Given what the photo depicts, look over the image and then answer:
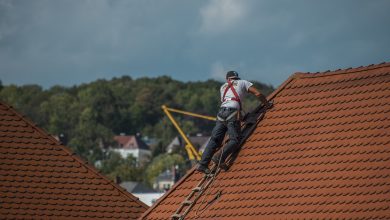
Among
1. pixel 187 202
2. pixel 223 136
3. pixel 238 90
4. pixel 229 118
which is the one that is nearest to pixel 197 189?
pixel 187 202

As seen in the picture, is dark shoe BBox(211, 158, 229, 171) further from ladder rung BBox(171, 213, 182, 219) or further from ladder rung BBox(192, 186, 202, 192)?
ladder rung BBox(171, 213, 182, 219)

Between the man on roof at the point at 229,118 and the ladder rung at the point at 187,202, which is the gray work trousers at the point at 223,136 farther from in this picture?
the ladder rung at the point at 187,202

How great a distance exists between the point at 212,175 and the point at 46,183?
409cm

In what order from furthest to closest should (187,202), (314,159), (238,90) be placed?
(238,90)
(187,202)
(314,159)

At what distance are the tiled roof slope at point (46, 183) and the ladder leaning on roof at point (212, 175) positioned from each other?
3113 millimetres

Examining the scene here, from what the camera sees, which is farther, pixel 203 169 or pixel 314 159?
pixel 203 169

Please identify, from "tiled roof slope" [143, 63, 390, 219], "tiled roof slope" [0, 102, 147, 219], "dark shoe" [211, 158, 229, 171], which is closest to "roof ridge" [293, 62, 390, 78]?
"tiled roof slope" [143, 63, 390, 219]

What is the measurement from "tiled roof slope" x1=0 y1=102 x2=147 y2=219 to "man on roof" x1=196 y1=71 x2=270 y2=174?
3209 mm

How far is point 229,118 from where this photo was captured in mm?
20594

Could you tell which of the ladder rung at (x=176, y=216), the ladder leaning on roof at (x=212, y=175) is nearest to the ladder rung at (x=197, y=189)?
the ladder leaning on roof at (x=212, y=175)

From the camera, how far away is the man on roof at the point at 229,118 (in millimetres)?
20469

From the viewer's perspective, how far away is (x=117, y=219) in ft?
75.8

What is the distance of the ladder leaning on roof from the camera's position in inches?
798

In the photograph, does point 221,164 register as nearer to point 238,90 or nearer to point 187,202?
point 187,202
